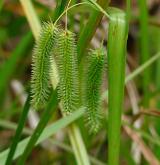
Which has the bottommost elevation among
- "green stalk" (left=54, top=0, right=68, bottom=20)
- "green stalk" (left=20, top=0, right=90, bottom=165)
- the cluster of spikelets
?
"green stalk" (left=20, top=0, right=90, bottom=165)

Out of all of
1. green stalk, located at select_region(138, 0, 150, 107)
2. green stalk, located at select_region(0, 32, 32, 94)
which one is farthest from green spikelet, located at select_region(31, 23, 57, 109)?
green stalk, located at select_region(0, 32, 32, 94)

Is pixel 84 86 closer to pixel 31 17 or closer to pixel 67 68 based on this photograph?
pixel 67 68

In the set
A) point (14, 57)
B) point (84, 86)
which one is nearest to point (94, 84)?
point (84, 86)

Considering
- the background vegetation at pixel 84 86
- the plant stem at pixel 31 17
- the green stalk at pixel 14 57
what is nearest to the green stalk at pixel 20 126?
the background vegetation at pixel 84 86

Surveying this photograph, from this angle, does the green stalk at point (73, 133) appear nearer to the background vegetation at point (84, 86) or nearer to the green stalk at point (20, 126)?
the background vegetation at point (84, 86)

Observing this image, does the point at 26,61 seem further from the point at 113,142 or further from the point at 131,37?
the point at 113,142

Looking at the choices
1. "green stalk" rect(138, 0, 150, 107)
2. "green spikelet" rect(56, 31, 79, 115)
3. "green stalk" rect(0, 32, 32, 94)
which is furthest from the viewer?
"green stalk" rect(0, 32, 32, 94)

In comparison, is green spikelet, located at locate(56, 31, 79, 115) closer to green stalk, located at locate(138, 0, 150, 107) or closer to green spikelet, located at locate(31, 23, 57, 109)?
green spikelet, located at locate(31, 23, 57, 109)
